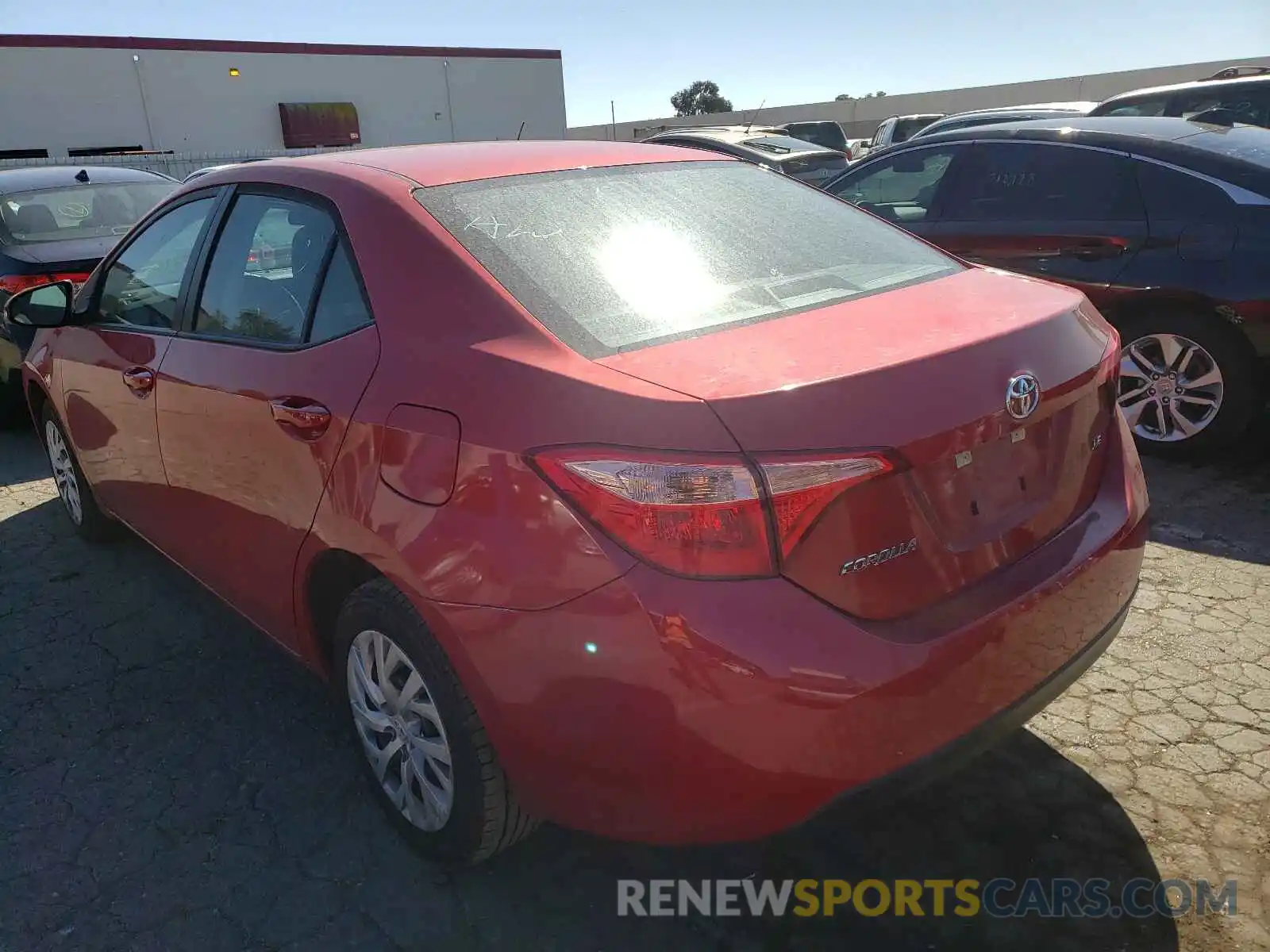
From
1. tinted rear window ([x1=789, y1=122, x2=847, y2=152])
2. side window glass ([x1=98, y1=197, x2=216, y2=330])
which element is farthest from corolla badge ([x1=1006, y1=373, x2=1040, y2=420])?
tinted rear window ([x1=789, y1=122, x2=847, y2=152])

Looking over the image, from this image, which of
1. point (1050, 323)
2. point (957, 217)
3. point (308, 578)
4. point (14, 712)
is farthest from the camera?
point (957, 217)

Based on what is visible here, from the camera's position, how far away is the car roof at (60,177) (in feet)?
23.0

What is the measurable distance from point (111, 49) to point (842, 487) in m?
30.9

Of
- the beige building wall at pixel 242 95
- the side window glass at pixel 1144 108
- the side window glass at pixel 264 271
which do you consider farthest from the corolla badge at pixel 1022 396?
the beige building wall at pixel 242 95

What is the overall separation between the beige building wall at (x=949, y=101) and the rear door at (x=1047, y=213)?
28.0 metres

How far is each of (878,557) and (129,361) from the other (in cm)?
271

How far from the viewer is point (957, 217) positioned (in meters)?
5.59

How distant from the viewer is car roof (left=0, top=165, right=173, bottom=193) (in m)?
7.01

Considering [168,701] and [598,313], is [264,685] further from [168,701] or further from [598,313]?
[598,313]

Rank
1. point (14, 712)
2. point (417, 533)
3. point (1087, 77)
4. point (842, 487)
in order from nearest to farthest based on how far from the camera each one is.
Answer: point (842, 487)
point (417, 533)
point (14, 712)
point (1087, 77)

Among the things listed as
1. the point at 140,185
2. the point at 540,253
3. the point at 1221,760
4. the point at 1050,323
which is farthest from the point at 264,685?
the point at 140,185

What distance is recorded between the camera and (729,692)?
1677 mm

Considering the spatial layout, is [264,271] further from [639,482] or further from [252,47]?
[252,47]

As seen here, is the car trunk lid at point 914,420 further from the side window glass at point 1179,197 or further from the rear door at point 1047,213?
the rear door at point 1047,213
